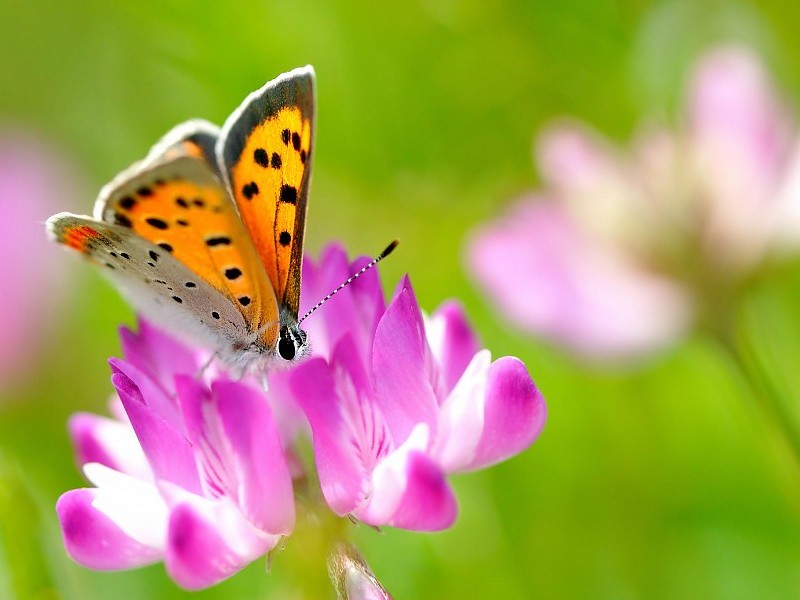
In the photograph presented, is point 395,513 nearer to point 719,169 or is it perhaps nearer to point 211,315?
point 211,315

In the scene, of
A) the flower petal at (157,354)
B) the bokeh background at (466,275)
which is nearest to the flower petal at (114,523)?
the flower petal at (157,354)

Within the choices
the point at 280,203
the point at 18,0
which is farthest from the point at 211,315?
the point at 18,0

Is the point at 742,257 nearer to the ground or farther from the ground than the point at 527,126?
nearer to the ground

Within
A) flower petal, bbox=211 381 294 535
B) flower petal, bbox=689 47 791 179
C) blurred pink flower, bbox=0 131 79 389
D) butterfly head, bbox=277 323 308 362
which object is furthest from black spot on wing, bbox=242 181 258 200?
blurred pink flower, bbox=0 131 79 389

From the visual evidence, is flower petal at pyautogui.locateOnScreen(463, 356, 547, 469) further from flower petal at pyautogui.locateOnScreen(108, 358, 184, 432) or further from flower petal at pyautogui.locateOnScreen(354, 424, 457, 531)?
flower petal at pyautogui.locateOnScreen(108, 358, 184, 432)

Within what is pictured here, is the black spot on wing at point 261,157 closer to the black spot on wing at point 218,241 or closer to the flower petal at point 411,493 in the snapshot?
the black spot on wing at point 218,241

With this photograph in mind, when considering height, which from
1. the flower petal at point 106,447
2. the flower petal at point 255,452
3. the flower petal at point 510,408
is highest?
the flower petal at point 106,447

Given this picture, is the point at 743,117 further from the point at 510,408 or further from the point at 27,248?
the point at 27,248
